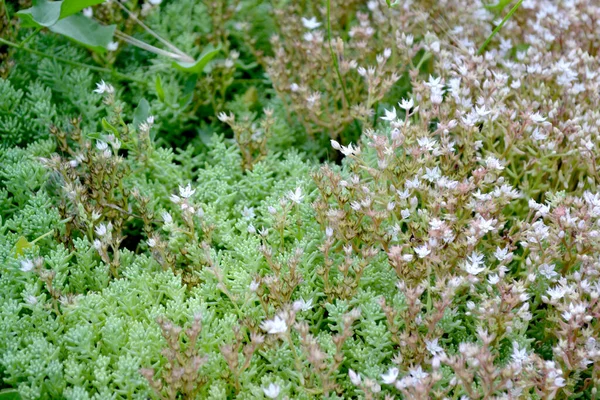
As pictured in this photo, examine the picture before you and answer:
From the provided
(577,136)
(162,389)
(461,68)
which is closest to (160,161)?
(162,389)

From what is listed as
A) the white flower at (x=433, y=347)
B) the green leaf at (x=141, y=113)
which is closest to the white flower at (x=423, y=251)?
the white flower at (x=433, y=347)

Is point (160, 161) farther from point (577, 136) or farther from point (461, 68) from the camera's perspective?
point (577, 136)

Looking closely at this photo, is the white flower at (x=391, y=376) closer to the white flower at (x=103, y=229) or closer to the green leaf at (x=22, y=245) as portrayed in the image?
the white flower at (x=103, y=229)

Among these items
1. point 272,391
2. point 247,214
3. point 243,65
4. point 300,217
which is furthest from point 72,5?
point 272,391

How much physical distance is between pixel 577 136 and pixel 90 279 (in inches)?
62.8

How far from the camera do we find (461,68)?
2.26m

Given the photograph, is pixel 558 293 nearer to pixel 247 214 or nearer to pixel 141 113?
pixel 247 214

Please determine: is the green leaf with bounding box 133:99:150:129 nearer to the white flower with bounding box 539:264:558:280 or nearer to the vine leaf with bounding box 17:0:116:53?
the vine leaf with bounding box 17:0:116:53

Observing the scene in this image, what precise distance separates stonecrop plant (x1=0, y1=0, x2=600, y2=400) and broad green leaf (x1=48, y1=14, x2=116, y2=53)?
0.4 inches

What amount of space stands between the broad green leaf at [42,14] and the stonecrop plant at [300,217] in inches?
0.6

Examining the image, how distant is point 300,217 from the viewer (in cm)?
216

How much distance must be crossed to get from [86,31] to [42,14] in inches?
8.3

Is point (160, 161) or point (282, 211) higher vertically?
point (282, 211)

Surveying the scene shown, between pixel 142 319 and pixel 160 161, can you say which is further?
pixel 160 161
